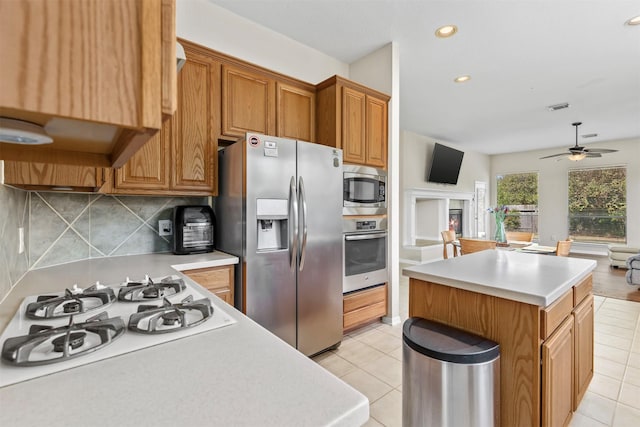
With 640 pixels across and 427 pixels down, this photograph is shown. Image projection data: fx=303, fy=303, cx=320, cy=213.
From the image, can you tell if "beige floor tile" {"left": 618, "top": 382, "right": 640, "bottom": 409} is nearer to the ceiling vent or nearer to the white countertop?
the white countertop

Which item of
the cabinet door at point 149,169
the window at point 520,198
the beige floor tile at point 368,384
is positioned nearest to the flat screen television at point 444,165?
the window at point 520,198

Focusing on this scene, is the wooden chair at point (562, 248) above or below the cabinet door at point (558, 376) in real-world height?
above

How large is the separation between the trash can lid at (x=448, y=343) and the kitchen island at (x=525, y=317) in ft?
0.19

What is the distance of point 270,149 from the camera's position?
2078 mm

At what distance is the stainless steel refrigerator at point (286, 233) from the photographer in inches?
79.4

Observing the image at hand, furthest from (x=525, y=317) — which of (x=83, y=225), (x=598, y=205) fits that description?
(x=598, y=205)

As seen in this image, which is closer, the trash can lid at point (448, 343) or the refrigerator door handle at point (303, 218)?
the trash can lid at point (448, 343)

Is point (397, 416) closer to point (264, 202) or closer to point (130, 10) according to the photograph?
point (264, 202)

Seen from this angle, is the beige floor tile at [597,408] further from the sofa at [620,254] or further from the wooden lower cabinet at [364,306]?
the sofa at [620,254]

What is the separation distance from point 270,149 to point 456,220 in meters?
6.93

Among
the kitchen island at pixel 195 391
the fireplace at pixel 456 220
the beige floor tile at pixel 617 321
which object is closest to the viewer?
the kitchen island at pixel 195 391

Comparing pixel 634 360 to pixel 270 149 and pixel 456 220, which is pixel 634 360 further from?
pixel 456 220

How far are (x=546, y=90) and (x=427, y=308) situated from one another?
4.20m

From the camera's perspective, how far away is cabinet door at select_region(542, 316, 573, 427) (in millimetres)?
1238
